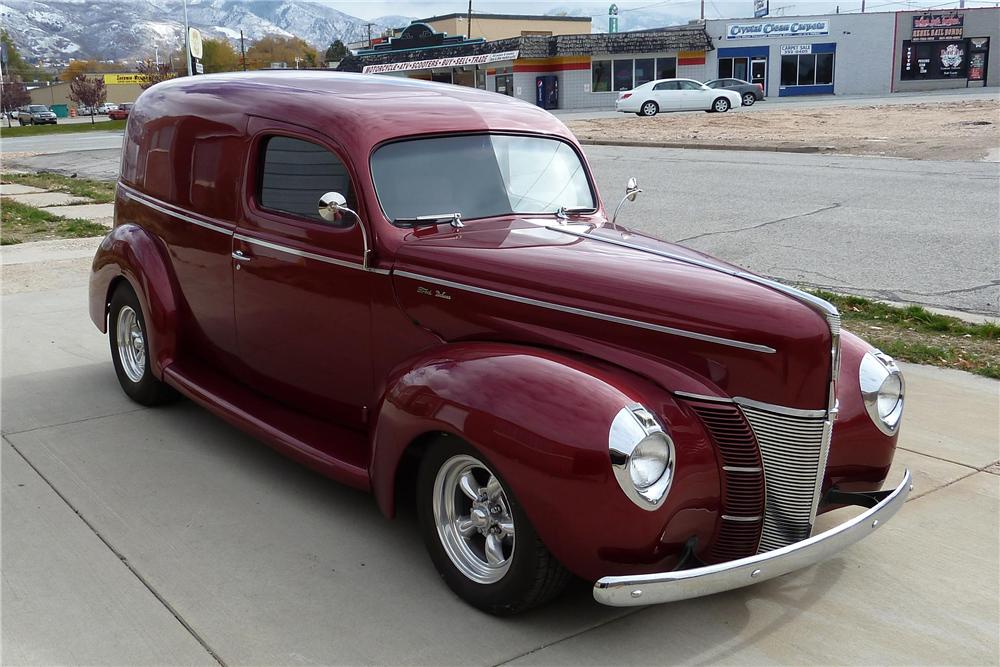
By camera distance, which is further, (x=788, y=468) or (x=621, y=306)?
(x=621, y=306)

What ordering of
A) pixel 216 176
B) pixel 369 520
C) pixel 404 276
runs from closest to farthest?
1. pixel 404 276
2. pixel 369 520
3. pixel 216 176

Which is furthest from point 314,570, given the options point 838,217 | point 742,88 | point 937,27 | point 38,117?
point 38,117

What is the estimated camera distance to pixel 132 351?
5836mm

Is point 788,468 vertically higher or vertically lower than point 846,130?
lower

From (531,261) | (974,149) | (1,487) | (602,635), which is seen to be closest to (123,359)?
(1,487)

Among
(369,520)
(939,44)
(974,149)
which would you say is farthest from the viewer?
(939,44)

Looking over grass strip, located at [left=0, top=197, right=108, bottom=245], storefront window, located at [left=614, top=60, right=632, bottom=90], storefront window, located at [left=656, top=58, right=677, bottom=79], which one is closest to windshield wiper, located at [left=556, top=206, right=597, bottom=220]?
grass strip, located at [left=0, top=197, right=108, bottom=245]

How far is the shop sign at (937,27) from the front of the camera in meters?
50.0

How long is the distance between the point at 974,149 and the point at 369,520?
57.5ft

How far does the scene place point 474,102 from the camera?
473cm

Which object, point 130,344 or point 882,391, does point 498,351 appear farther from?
point 130,344

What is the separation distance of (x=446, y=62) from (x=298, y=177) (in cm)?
5241

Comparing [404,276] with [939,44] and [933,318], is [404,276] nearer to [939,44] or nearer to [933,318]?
[933,318]

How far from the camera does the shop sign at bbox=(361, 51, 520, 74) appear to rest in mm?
50750
